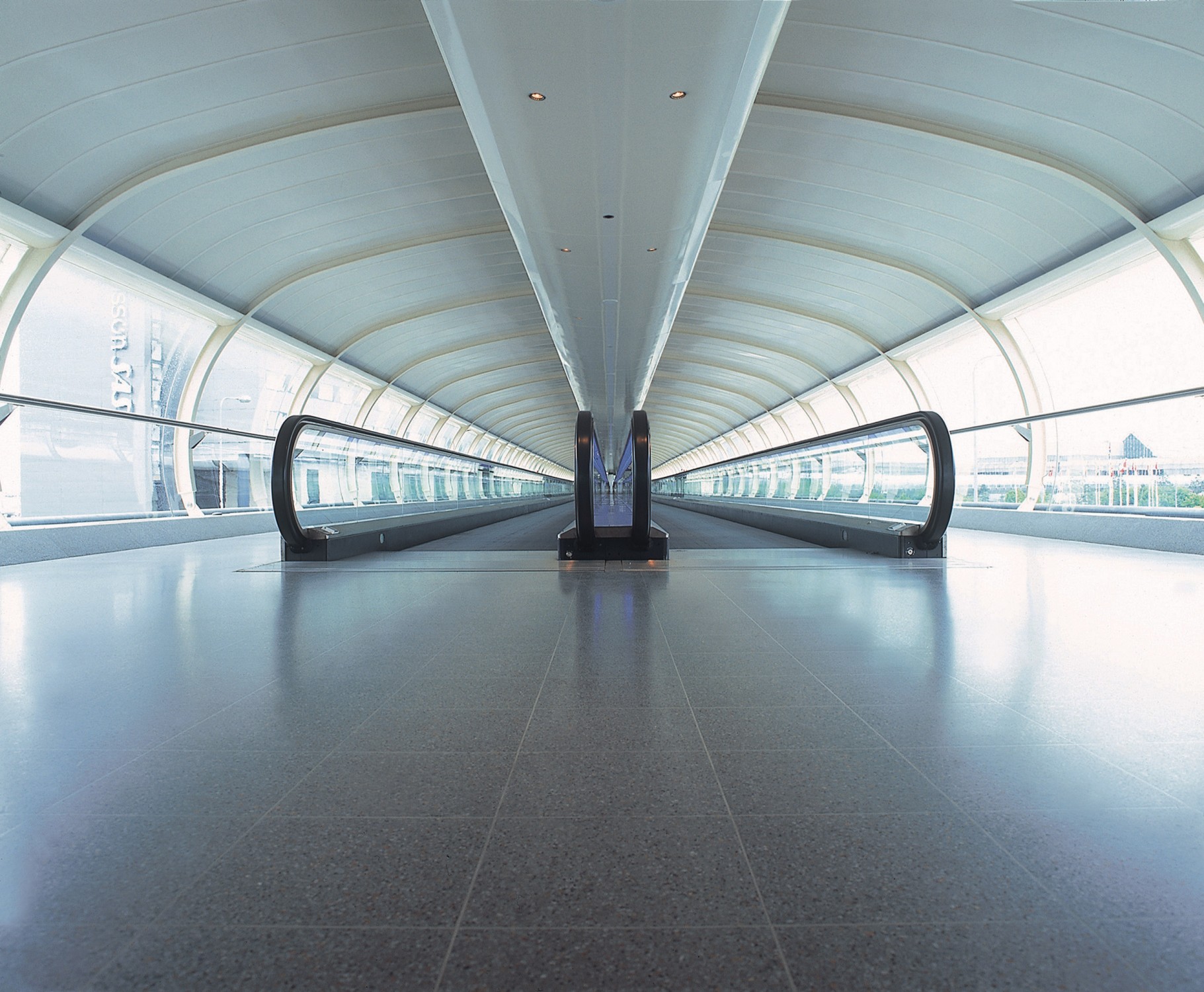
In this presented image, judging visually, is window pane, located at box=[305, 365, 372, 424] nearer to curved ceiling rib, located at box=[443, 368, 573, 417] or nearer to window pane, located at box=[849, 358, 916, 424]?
curved ceiling rib, located at box=[443, 368, 573, 417]

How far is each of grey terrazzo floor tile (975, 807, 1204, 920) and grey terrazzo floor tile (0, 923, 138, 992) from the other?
6.99ft

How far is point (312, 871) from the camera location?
1.81 metres

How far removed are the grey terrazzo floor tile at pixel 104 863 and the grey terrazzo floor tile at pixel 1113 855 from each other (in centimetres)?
214

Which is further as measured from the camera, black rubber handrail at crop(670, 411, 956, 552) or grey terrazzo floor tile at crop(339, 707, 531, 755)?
black rubber handrail at crop(670, 411, 956, 552)

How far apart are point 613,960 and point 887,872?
30.1 inches

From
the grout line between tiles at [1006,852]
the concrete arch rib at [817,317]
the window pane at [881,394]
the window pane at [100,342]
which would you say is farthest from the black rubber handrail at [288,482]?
the window pane at [881,394]

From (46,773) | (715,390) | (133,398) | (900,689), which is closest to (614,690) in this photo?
(900,689)

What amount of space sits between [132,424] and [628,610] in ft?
39.6

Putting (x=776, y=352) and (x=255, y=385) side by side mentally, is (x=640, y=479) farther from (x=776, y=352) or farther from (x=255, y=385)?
(x=255, y=385)

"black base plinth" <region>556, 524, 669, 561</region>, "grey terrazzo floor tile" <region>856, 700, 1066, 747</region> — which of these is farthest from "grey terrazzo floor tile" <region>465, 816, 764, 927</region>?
"black base plinth" <region>556, 524, 669, 561</region>

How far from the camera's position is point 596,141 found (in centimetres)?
659

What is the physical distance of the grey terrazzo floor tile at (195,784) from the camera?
218 centimetres

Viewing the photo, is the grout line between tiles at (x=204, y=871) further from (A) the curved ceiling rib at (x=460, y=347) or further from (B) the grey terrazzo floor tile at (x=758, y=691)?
(A) the curved ceiling rib at (x=460, y=347)

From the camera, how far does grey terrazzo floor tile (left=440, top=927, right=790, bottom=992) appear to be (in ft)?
4.59
